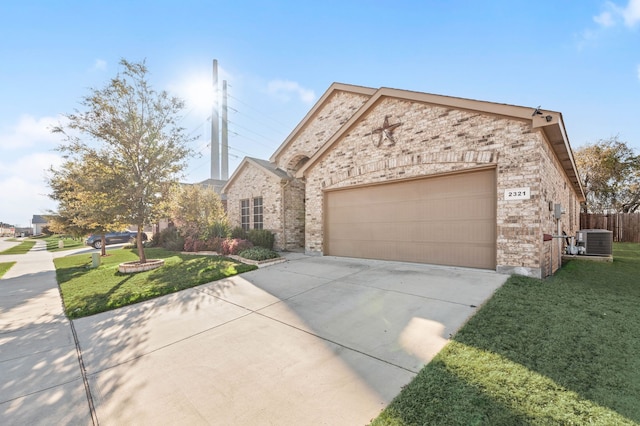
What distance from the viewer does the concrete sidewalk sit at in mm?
2445

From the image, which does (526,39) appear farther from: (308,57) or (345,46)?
(308,57)

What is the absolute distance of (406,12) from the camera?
336 inches

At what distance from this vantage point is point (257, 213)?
1384 cm

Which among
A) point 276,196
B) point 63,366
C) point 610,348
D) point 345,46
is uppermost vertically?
point 345,46

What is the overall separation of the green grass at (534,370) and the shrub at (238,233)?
11332 millimetres

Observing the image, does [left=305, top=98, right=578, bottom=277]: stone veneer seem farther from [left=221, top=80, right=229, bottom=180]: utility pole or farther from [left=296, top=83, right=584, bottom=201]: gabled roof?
[left=221, top=80, right=229, bottom=180]: utility pole

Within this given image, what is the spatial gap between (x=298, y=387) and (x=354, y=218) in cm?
703

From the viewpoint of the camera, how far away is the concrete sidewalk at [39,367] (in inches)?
96.3

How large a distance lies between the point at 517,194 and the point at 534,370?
4.59 meters

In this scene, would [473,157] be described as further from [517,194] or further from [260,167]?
[260,167]

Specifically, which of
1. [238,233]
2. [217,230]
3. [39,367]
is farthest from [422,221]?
[217,230]

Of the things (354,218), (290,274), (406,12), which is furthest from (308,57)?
(290,274)

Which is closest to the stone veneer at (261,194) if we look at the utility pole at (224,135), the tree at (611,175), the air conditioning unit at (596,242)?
the air conditioning unit at (596,242)

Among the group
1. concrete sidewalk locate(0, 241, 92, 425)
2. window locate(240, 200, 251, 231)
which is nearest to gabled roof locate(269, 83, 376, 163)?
window locate(240, 200, 251, 231)
